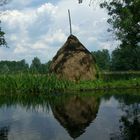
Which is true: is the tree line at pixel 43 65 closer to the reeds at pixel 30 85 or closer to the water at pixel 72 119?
the reeds at pixel 30 85

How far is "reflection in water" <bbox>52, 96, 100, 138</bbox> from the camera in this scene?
15566 mm

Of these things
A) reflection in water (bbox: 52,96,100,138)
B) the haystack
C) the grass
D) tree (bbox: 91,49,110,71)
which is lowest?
reflection in water (bbox: 52,96,100,138)

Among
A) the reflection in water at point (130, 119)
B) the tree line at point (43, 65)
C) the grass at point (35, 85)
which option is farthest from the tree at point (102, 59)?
the reflection in water at point (130, 119)

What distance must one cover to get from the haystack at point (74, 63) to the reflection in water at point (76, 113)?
10.5 meters

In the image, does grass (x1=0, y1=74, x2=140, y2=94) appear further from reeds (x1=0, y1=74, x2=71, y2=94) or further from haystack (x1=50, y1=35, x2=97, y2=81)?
haystack (x1=50, y1=35, x2=97, y2=81)

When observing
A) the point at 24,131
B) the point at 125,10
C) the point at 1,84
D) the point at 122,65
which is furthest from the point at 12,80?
the point at 122,65

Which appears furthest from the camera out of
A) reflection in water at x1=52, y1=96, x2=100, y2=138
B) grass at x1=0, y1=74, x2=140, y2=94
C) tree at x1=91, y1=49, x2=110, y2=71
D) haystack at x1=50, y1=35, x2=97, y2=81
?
tree at x1=91, y1=49, x2=110, y2=71

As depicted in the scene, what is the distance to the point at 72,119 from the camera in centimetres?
1769

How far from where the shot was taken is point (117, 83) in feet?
116

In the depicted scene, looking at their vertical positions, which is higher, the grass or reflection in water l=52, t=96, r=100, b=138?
the grass

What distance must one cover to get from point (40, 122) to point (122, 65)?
293 feet

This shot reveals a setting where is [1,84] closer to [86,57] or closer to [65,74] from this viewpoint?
A: [65,74]

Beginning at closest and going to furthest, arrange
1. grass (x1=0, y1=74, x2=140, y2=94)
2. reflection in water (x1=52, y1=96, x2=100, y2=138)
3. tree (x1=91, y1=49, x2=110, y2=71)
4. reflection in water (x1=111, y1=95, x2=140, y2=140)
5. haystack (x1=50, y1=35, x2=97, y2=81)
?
reflection in water (x1=111, y1=95, x2=140, y2=140) < reflection in water (x1=52, y1=96, x2=100, y2=138) < grass (x1=0, y1=74, x2=140, y2=94) < haystack (x1=50, y1=35, x2=97, y2=81) < tree (x1=91, y1=49, x2=110, y2=71)

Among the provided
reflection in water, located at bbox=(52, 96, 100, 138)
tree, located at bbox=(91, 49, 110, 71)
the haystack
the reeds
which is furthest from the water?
tree, located at bbox=(91, 49, 110, 71)
